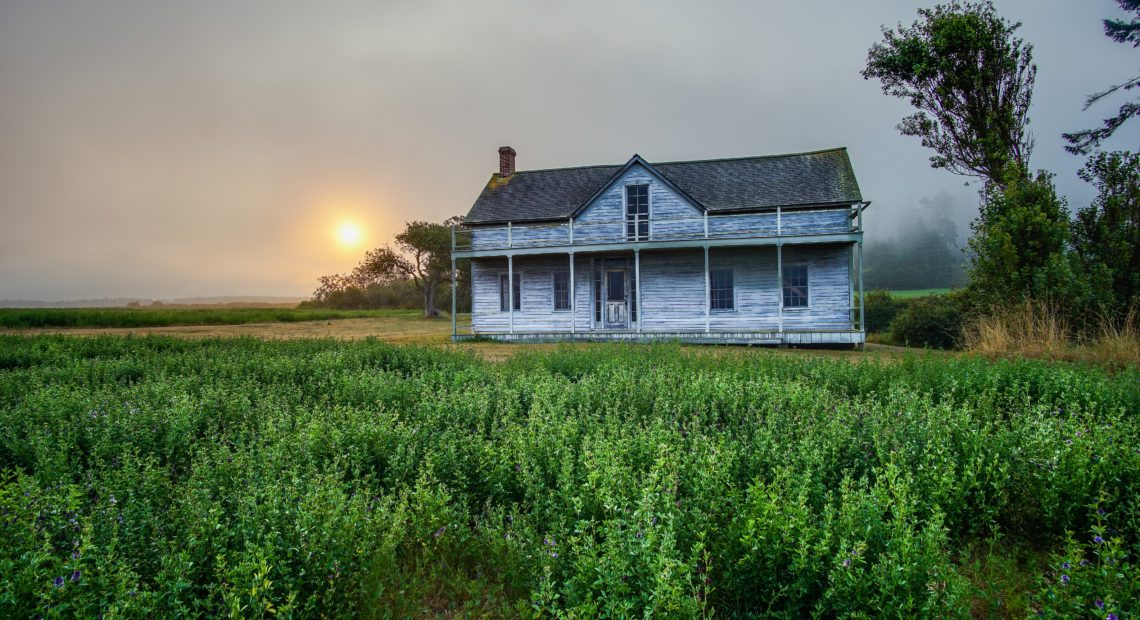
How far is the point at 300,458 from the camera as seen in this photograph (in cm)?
466

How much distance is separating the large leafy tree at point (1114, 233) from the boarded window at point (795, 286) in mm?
7622

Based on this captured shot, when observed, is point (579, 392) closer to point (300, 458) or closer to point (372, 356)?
point (300, 458)

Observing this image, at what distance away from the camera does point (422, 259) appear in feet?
169

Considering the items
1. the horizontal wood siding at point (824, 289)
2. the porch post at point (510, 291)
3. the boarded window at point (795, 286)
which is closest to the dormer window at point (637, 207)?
the porch post at point (510, 291)

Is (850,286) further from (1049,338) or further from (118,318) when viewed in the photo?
(118,318)

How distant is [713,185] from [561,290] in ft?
25.7

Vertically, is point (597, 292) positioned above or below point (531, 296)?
above

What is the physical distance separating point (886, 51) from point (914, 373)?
21432mm

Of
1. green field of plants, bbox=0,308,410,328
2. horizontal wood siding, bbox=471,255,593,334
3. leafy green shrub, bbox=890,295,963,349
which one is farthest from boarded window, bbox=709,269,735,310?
green field of plants, bbox=0,308,410,328

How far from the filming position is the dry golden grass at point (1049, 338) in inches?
440

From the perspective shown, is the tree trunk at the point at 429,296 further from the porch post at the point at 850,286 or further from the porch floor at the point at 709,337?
the porch post at the point at 850,286

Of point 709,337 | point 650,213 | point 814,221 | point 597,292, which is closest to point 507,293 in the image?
point 597,292

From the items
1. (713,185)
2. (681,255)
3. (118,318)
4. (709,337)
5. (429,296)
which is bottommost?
(709,337)

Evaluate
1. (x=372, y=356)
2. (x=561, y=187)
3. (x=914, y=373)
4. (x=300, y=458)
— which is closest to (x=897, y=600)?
(x=300, y=458)
